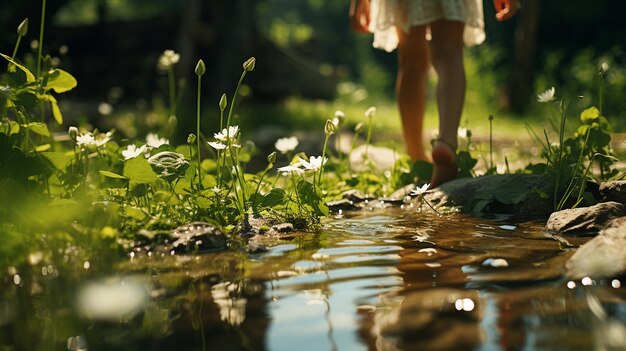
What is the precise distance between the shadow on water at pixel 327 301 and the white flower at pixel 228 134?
444mm

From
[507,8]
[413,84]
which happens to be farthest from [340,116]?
[507,8]

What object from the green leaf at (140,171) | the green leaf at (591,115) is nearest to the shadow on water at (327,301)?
the green leaf at (140,171)

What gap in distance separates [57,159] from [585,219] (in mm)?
1792

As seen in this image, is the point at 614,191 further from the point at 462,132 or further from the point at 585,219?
the point at 462,132

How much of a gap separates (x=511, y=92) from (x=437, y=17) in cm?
837

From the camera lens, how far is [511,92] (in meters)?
11.6

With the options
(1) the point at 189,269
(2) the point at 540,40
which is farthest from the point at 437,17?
(2) the point at 540,40

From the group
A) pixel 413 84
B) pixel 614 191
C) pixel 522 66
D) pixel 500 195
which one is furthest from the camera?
pixel 522 66

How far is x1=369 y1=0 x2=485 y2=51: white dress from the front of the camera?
11.8ft

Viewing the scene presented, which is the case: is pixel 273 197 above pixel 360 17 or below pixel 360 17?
below

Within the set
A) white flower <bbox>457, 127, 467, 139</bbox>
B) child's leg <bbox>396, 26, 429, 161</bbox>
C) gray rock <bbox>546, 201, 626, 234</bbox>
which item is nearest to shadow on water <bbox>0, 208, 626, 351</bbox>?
gray rock <bbox>546, 201, 626, 234</bbox>

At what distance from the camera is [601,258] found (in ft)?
6.39

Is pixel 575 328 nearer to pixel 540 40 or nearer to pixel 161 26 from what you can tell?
pixel 161 26

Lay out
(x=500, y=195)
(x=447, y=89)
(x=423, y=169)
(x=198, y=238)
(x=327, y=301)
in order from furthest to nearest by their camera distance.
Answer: (x=423, y=169)
(x=447, y=89)
(x=500, y=195)
(x=198, y=238)
(x=327, y=301)
